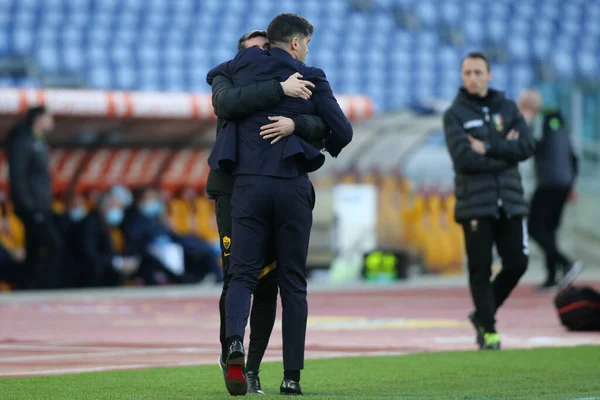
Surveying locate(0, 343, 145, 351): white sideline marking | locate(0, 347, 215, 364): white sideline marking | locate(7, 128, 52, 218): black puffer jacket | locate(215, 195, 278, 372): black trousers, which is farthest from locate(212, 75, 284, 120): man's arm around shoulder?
locate(7, 128, 52, 218): black puffer jacket

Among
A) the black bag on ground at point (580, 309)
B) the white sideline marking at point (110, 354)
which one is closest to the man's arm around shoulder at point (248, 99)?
the white sideline marking at point (110, 354)

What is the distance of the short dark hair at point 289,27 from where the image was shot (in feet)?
18.2

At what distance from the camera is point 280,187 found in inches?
213

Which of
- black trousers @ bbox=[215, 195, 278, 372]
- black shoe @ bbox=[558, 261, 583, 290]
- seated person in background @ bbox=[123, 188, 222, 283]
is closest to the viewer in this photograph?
black trousers @ bbox=[215, 195, 278, 372]

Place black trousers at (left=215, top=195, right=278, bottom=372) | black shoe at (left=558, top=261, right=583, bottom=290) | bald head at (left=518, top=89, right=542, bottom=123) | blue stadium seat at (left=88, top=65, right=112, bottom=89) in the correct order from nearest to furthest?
black trousers at (left=215, top=195, right=278, bottom=372)
bald head at (left=518, top=89, right=542, bottom=123)
black shoe at (left=558, top=261, right=583, bottom=290)
blue stadium seat at (left=88, top=65, right=112, bottom=89)

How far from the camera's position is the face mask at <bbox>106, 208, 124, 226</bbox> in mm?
17078

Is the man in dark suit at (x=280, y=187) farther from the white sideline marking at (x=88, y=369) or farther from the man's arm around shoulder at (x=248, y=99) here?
the white sideline marking at (x=88, y=369)

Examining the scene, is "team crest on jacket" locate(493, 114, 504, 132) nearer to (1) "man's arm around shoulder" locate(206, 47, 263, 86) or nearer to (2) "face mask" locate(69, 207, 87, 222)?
(1) "man's arm around shoulder" locate(206, 47, 263, 86)

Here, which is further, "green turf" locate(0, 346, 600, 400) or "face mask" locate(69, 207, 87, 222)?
"face mask" locate(69, 207, 87, 222)

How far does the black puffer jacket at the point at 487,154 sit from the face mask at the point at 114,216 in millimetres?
9285

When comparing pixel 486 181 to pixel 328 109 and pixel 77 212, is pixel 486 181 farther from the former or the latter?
pixel 77 212

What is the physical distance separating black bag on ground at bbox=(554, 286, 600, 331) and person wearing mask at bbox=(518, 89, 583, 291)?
5.19 meters

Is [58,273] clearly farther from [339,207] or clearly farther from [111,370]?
[111,370]

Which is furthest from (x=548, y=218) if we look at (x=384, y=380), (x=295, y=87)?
(x=295, y=87)
